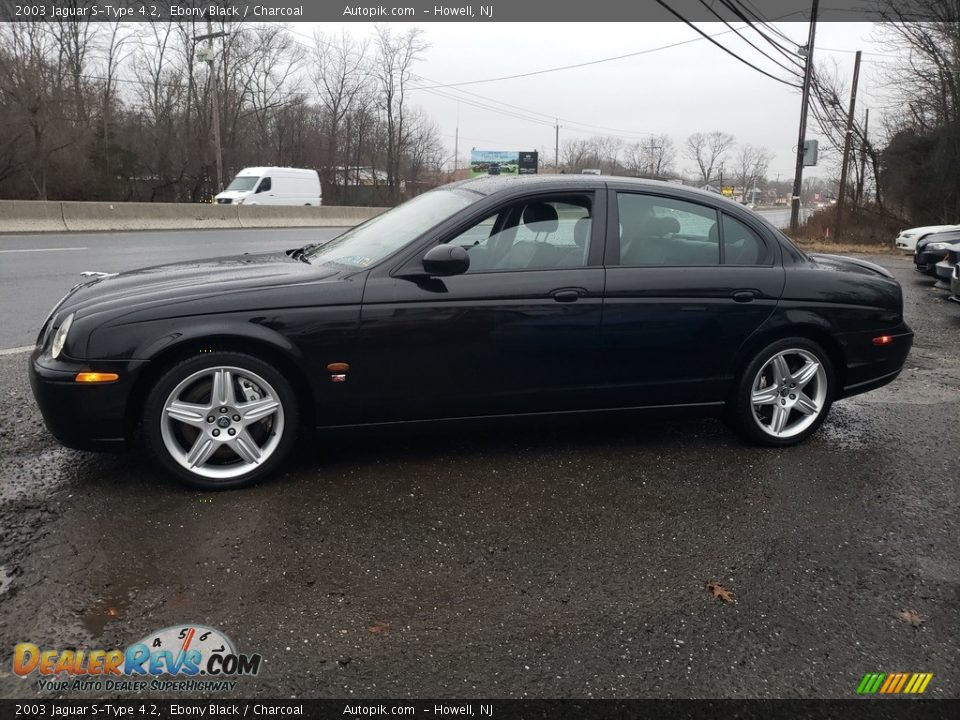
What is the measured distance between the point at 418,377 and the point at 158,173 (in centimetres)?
3741

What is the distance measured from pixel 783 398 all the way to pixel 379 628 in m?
2.87

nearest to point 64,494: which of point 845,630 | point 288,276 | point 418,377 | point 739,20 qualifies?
point 288,276

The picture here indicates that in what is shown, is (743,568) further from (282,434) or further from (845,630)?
(282,434)

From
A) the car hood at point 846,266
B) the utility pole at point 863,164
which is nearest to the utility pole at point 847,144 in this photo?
the utility pole at point 863,164

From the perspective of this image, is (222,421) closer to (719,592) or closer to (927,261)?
(719,592)

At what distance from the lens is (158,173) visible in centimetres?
3622

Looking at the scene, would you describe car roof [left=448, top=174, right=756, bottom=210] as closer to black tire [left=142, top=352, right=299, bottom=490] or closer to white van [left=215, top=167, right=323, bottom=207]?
black tire [left=142, top=352, right=299, bottom=490]

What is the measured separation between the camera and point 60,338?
10.9 ft

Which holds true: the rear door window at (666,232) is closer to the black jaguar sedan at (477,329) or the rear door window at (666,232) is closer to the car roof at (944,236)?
the black jaguar sedan at (477,329)

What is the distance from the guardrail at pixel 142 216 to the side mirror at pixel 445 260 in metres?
16.7

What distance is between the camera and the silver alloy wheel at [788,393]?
13.9ft

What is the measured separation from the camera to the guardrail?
667 inches

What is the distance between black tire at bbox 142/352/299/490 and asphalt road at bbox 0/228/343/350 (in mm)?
3534
